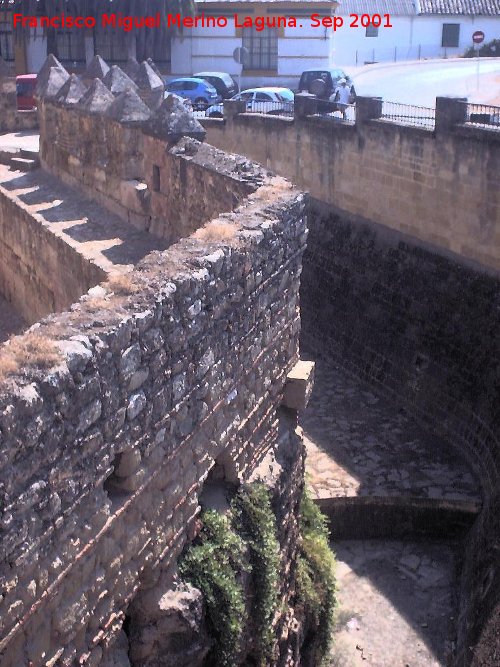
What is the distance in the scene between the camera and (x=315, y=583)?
27.8 feet

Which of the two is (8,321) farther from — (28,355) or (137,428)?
(28,355)

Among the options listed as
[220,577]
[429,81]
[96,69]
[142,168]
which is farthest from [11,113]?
[220,577]

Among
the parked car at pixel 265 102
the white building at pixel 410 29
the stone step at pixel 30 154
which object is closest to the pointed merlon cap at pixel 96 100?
the stone step at pixel 30 154

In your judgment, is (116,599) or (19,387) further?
(116,599)

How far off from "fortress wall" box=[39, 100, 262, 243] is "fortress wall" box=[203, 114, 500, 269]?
4.91 meters

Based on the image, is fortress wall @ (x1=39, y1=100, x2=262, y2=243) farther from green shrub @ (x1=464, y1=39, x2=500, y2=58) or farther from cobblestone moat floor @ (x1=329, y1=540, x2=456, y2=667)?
green shrub @ (x1=464, y1=39, x2=500, y2=58)

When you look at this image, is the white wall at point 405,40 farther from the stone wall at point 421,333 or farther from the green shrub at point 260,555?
the green shrub at point 260,555

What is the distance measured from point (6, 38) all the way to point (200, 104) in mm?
11377

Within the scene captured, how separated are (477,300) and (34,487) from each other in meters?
10.2

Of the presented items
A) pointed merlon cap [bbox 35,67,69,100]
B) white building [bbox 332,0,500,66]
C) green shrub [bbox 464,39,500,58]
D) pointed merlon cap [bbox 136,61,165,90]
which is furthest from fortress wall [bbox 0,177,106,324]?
green shrub [bbox 464,39,500,58]

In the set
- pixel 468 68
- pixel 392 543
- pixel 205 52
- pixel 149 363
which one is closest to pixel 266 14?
pixel 205 52

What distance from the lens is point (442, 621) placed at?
10234mm

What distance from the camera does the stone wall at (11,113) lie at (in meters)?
20.7

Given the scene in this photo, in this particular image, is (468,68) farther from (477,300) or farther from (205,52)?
(477,300)
